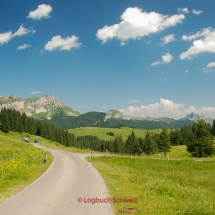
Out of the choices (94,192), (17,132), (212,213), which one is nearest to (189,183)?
(94,192)

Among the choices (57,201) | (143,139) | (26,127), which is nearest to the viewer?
(57,201)

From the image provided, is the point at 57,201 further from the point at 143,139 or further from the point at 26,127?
the point at 143,139

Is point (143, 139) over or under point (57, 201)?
under

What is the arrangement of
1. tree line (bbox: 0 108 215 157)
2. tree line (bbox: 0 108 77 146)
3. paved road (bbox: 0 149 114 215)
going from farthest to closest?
tree line (bbox: 0 108 77 146), tree line (bbox: 0 108 215 157), paved road (bbox: 0 149 114 215)

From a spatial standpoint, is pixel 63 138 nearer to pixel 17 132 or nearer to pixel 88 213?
pixel 17 132

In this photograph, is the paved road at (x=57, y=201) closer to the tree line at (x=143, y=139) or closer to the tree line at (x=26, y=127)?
the tree line at (x=143, y=139)

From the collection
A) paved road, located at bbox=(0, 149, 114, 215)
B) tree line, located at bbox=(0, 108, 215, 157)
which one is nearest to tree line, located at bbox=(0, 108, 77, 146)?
tree line, located at bbox=(0, 108, 215, 157)

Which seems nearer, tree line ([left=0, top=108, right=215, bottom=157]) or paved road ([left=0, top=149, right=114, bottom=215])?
paved road ([left=0, top=149, right=114, bottom=215])

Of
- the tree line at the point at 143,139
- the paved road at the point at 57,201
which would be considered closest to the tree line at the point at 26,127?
the tree line at the point at 143,139

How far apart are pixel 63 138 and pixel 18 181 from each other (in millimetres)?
131252

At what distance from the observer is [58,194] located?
1344 centimetres

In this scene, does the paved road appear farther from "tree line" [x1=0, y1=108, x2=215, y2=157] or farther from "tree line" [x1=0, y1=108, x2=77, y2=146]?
"tree line" [x1=0, y1=108, x2=77, y2=146]

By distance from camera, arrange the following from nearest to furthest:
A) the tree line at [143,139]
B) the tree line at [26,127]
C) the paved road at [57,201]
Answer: the paved road at [57,201], the tree line at [143,139], the tree line at [26,127]

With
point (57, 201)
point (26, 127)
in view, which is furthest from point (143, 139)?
point (57, 201)
